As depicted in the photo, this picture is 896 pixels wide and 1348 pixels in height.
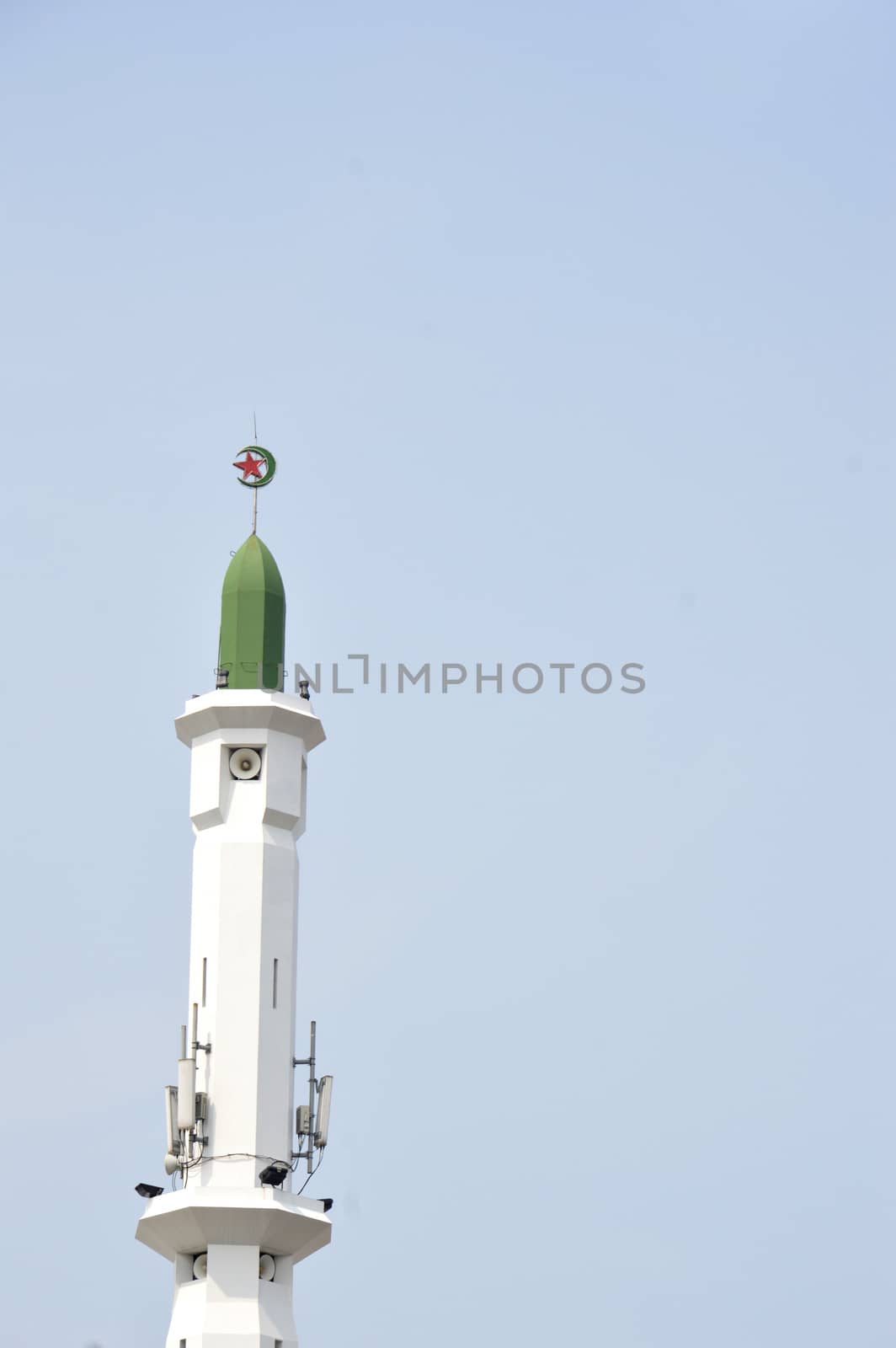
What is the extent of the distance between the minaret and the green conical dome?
40 mm

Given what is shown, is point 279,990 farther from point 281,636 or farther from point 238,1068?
point 281,636

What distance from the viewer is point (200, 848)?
59562 mm

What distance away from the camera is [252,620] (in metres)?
61.4

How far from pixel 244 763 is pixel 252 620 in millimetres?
3531

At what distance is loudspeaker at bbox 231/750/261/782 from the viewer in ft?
196

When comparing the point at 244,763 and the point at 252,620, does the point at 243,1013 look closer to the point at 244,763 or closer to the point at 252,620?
the point at 244,763

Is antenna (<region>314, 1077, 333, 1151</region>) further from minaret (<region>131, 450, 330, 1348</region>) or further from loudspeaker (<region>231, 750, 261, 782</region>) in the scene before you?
loudspeaker (<region>231, 750, 261, 782</region>)

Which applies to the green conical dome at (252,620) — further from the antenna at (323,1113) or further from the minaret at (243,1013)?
the antenna at (323,1113)

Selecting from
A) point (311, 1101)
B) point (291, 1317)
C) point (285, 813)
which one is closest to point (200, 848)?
point (285, 813)

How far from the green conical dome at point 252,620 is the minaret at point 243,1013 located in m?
0.04

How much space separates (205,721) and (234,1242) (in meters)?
11.6

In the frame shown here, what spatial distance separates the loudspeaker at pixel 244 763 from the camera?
59.8m

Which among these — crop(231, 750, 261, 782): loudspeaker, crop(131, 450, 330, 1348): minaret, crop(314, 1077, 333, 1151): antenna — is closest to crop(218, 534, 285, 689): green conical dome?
crop(131, 450, 330, 1348): minaret

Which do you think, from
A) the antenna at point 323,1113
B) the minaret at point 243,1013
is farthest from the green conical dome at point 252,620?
the antenna at point 323,1113
